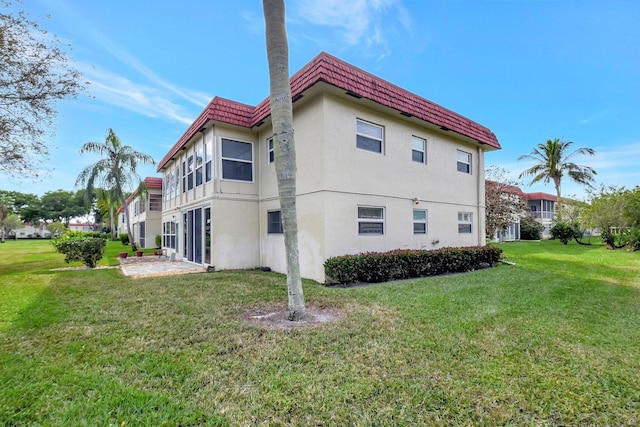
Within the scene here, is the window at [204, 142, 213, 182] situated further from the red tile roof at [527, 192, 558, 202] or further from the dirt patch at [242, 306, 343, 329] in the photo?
the red tile roof at [527, 192, 558, 202]

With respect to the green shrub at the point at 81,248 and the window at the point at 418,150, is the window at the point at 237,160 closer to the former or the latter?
the green shrub at the point at 81,248

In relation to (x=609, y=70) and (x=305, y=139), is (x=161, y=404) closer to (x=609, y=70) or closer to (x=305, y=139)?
(x=305, y=139)

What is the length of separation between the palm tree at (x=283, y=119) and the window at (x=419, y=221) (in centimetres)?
731

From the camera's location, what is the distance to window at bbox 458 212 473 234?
43.9 feet

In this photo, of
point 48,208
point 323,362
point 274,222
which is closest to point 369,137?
point 274,222

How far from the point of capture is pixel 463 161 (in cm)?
1361

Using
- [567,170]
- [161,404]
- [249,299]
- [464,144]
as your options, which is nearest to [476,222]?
[464,144]

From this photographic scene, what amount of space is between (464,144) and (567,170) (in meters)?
26.6

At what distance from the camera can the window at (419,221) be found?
11.4 meters

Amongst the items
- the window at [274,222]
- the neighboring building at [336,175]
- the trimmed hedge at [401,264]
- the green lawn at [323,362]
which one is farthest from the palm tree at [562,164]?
the window at [274,222]

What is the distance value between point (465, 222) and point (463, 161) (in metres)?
2.73

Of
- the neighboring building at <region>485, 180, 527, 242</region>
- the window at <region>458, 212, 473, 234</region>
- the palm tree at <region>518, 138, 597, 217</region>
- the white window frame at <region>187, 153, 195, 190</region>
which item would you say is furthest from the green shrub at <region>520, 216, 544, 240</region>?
the white window frame at <region>187, 153, 195, 190</region>

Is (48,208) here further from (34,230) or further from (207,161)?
(207,161)

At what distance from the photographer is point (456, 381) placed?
3.14 meters
